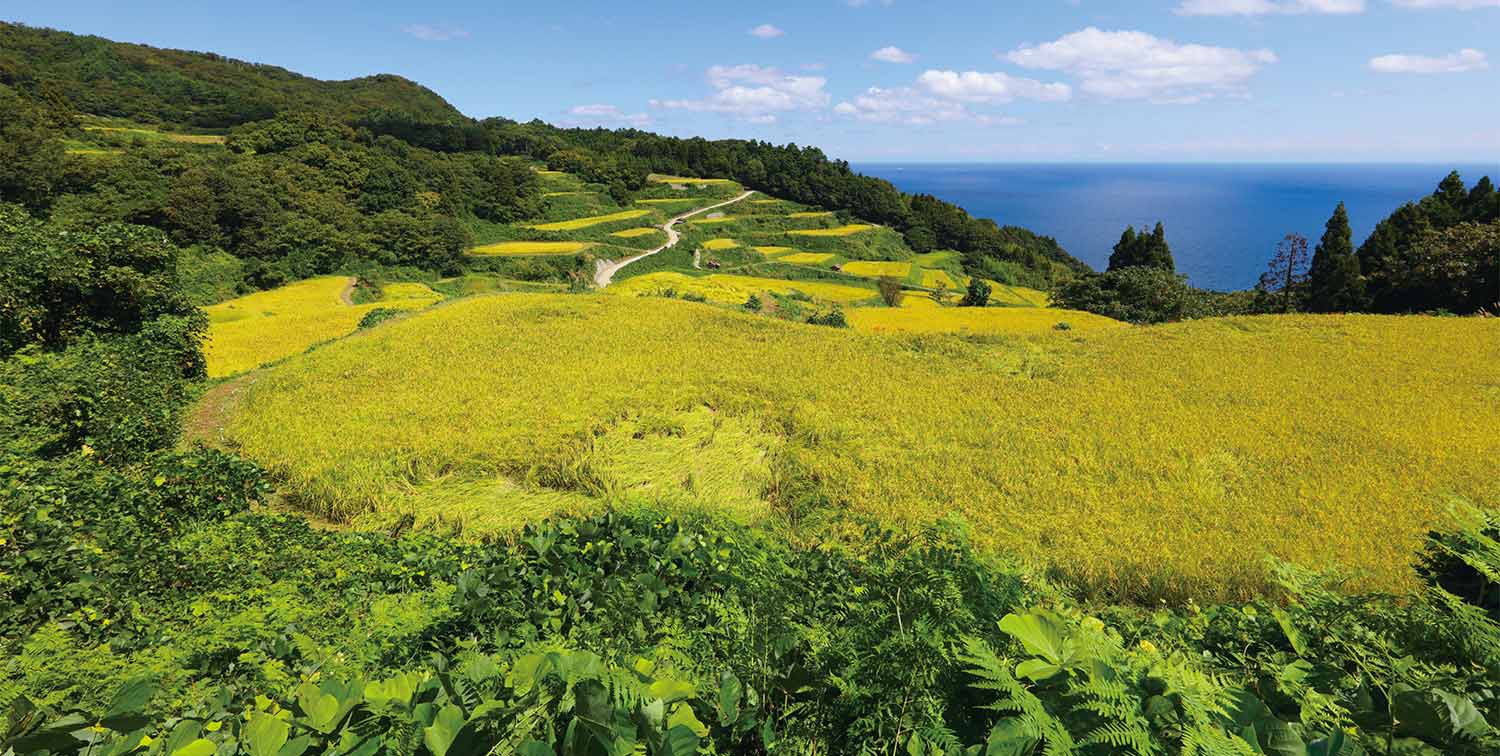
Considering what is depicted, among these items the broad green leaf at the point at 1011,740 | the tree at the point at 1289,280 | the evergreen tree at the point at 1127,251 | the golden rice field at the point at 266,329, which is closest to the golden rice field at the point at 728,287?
the golden rice field at the point at 266,329

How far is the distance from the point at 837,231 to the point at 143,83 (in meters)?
88.3

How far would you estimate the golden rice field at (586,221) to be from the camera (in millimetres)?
62062

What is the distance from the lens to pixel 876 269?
59.8 metres

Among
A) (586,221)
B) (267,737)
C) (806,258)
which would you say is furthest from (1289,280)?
(586,221)

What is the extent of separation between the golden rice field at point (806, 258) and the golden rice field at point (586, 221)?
18.2 meters

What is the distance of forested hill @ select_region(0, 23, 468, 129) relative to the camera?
6331 cm

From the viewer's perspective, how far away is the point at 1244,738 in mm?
1503

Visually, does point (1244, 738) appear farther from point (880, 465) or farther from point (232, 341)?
point (232, 341)

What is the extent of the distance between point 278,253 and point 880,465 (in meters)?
54.1

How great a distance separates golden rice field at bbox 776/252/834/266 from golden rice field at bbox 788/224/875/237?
24.5ft

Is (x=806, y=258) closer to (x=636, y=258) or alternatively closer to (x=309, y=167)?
(x=636, y=258)

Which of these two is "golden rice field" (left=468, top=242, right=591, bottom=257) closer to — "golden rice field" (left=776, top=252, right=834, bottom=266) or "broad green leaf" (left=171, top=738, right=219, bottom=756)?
"golden rice field" (left=776, top=252, right=834, bottom=266)

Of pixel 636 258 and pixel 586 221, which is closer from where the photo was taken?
pixel 636 258

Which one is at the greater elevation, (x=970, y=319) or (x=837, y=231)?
(x=837, y=231)
